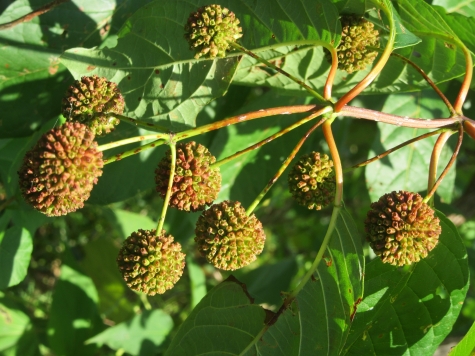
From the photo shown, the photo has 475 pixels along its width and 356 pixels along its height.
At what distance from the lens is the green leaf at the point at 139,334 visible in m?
2.87

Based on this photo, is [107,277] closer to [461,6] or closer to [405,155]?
[405,155]

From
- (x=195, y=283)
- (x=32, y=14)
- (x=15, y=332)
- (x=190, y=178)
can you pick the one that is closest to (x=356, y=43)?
(x=190, y=178)

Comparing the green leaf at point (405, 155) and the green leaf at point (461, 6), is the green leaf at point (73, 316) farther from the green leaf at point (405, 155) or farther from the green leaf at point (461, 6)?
the green leaf at point (461, 6)

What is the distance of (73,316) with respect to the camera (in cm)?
301

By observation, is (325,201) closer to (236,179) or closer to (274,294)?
(236,179)

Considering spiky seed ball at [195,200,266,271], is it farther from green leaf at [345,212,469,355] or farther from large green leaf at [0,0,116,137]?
large green leaf at [0,0,116,137]

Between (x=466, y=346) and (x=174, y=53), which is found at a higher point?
(x=174, y=53)

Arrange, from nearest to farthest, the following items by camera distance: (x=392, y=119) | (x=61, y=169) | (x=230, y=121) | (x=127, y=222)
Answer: (x=61, y=169) → (x=230, y=121) → (x=392, y=119) → (x=127, y=222)

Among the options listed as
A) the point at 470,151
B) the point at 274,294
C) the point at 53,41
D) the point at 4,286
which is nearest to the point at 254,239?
the point at 53,41

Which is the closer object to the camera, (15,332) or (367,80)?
(367,80)

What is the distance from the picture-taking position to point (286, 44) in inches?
73.7

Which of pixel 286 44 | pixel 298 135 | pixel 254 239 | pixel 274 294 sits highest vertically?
pixel 286 44

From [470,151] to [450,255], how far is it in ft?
8.35

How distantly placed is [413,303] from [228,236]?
2.70 ft
